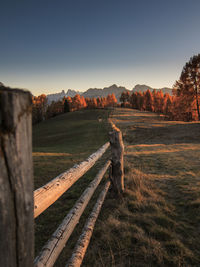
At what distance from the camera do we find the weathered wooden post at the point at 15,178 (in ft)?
1.99

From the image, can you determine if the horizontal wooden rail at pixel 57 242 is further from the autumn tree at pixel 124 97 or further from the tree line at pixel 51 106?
the autumn tree at pixel 124 97

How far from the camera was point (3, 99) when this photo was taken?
1.86 feet

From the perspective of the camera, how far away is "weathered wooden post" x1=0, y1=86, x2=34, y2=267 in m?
0.61

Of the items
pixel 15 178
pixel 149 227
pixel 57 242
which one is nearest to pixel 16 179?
pixel 15 178

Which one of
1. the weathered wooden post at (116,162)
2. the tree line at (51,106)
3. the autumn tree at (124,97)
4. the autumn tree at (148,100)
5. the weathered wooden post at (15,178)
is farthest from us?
the autumn tree at (124,97)

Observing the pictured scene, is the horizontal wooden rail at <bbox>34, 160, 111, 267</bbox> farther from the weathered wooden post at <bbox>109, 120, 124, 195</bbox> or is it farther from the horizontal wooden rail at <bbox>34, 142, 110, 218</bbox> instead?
the weathered wooden post at <bbox>109, 120, 124, 195</bbox>

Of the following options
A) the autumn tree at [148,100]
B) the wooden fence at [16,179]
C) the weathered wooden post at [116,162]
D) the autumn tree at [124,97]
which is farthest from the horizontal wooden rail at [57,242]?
the autumn tree at [124,97]

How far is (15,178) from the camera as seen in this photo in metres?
0.69

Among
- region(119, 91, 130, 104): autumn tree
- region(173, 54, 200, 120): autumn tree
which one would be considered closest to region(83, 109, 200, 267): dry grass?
region(173, 54, 200, 120): autumn tree

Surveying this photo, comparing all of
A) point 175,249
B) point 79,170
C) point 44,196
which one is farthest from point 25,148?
point 175,249

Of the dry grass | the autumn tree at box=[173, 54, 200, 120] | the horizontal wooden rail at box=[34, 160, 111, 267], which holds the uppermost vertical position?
the autumn tree at box=[173, 54, 200, 120]

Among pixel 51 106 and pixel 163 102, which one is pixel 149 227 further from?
pixel 51 106

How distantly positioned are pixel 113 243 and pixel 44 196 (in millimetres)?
2015

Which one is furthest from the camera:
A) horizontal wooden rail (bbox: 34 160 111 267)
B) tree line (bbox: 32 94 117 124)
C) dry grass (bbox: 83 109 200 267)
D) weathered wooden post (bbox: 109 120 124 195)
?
tree line (bbox: 32 94 117 124)
